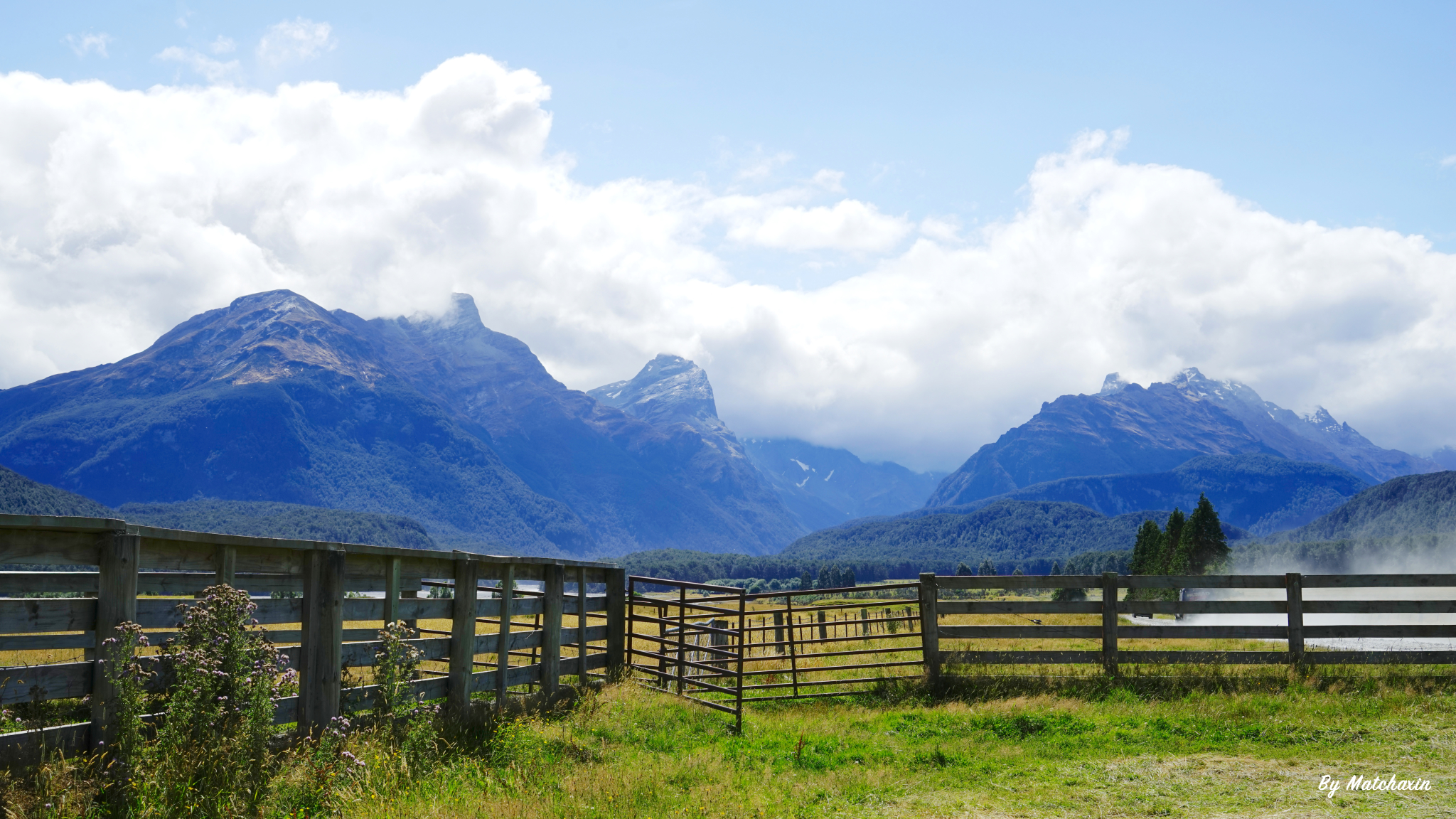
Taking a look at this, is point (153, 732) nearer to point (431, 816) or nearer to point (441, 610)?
point (431, 816)

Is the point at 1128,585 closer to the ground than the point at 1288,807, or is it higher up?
higher up

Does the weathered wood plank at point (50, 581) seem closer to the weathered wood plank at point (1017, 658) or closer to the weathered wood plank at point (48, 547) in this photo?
the weathered wood plank at point (48, 547)

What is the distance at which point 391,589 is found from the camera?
978 centimetres

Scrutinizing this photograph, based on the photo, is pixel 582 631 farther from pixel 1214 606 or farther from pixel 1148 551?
pixel 1148 551

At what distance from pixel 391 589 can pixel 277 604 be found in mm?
1473

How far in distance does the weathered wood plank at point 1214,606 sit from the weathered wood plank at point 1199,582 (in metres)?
0.28

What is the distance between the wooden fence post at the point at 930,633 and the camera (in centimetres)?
1600

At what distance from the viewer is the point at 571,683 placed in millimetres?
14453

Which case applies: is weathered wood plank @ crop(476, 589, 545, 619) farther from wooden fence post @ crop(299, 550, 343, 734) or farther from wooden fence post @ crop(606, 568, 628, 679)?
wooden fence post @ crop(606, 568, 628, 679)

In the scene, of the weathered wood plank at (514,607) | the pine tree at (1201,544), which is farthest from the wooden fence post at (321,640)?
the pine tree at (1201,544)

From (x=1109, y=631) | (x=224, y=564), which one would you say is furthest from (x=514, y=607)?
(x=1109, y=631)

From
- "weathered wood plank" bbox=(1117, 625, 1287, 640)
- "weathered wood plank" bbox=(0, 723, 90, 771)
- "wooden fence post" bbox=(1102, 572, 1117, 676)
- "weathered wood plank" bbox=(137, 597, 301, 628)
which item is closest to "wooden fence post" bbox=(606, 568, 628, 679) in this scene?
"weathered wood plank" bbox=(137, 597, 301, 628)

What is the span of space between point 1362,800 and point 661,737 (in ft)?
24.9

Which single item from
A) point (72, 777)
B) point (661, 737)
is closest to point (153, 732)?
point (72, 777)
